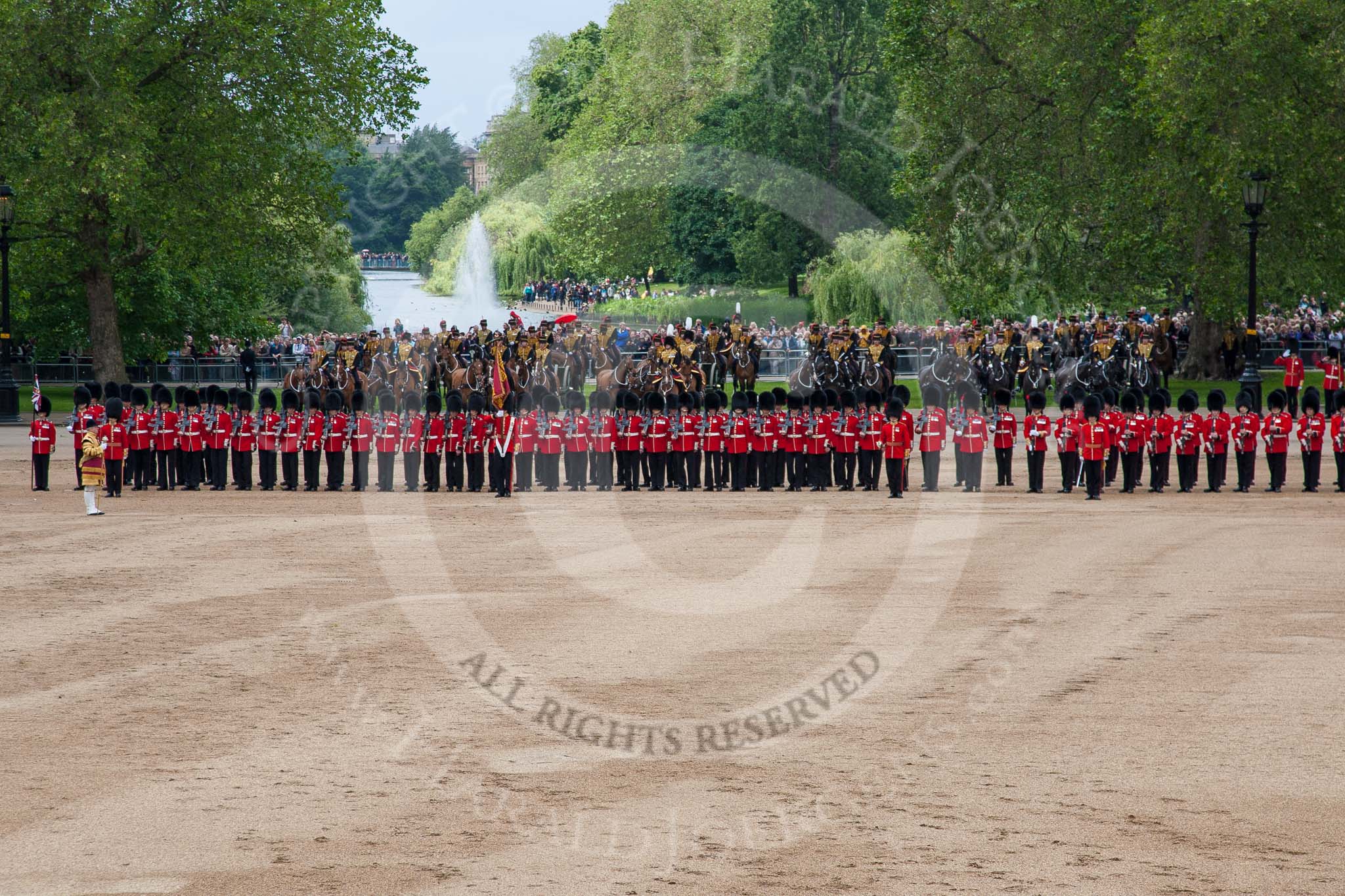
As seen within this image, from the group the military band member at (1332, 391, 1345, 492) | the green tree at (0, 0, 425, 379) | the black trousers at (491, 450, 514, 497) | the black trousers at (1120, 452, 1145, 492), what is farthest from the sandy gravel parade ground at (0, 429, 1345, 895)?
the green tree at (0, 0, 425, 379)

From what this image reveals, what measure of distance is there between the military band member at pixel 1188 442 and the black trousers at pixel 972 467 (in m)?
2.44

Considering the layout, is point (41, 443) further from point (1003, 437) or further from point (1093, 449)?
point (1093, 449)

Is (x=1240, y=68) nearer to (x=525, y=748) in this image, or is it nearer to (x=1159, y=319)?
(x=1159, y=319)

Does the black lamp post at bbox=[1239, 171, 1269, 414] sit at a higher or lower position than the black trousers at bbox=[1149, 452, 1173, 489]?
higher

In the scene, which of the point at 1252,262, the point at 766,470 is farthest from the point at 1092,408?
the point at 1252,262

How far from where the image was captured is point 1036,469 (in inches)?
805

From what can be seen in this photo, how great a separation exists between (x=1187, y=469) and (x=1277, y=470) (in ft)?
3.56

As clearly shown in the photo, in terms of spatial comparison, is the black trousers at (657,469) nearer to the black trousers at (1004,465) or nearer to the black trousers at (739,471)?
the black trousers at (739,471)

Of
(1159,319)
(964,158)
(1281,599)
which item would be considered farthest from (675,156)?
(1281,599)

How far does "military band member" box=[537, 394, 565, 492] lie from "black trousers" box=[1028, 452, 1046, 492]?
5.92 meters

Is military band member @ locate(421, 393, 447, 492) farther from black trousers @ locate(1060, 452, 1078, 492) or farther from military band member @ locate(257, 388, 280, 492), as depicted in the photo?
black trousers @ locate(1060, 452, 1078, 492)

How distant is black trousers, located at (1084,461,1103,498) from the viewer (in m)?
19.6

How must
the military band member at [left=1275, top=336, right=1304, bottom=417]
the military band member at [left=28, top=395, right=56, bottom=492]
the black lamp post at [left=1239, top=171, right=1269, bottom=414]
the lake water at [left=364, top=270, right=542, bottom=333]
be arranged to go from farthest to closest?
the lake water at [left=364, top=270, right=542, bottom=333]
the black lamp post at [left=1239, top=171, right=1269, bottom=414]
the military band member at [left=1275, top=336, right=1304, bottom=417]
the military band member at [left=28, top=395, right=56, bottom=492]

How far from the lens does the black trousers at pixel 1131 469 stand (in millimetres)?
20375
